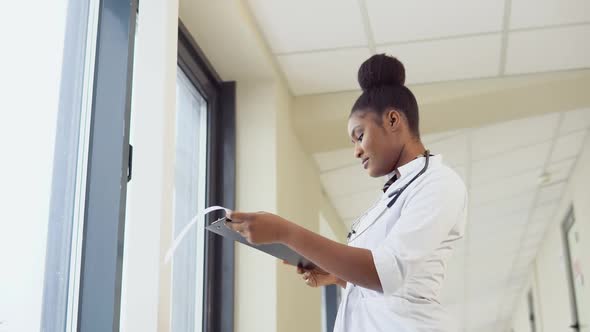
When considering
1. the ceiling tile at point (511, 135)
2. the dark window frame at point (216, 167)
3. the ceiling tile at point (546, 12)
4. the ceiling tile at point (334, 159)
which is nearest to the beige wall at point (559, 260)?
the ceiling tile at point (511, 135)

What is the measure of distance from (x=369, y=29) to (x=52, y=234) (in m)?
1.93

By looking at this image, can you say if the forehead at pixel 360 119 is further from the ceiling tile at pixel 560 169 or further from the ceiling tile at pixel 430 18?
the ceiling tile at pixel 560 169

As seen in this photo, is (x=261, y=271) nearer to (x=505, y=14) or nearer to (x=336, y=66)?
(x=336, y=66)

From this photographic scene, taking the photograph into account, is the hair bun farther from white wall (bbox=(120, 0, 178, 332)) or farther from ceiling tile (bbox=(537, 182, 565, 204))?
ceiling tile (bbox=(537, 182, 565, 204))

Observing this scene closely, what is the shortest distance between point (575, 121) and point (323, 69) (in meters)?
1.95

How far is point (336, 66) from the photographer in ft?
12.3

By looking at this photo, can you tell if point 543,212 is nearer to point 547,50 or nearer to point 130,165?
point 547,50

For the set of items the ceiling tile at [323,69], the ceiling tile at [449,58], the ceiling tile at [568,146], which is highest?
the ceiling tile at [568,146]

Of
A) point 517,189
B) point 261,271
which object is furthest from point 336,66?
point 517,189

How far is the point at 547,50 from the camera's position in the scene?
367 centimetres

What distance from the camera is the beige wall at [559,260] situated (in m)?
5.38

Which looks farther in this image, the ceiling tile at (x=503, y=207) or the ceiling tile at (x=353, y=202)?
the ceiling tile at (x=503, y=207)

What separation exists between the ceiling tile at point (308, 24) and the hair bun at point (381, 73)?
1.38 metres

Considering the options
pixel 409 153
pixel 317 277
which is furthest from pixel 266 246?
pixel 409 153
